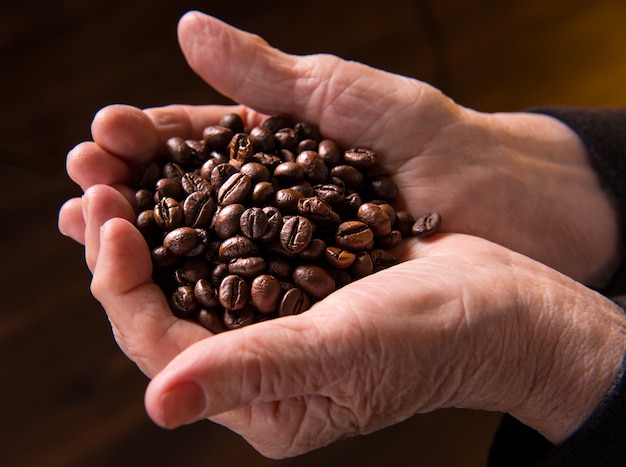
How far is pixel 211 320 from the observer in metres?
1.35

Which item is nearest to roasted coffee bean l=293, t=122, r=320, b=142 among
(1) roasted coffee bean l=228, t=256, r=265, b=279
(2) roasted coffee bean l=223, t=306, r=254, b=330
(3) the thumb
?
(1) roasted coffee bean l=228, t=256, r=265, b=279

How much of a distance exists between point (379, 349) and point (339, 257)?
1.18 feet

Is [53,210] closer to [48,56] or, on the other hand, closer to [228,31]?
[48,56]

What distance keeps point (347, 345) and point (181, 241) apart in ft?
1.66

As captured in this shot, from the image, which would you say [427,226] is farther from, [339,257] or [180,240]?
[180,240]

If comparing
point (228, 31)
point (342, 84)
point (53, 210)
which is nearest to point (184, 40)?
point (228, 31)

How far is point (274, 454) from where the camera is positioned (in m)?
1.33

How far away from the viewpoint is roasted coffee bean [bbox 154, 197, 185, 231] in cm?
148

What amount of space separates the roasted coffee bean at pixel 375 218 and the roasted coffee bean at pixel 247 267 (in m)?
0.30

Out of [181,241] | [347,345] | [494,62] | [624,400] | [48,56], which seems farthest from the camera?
[494,62]

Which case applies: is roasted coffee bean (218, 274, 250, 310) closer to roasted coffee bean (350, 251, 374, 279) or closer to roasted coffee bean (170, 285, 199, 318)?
roasted coffee bean (170, 285, 199, 318)

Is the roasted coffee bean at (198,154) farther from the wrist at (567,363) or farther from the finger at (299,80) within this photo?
the wrist at (567,363)

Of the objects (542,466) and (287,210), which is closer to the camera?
(542,466)

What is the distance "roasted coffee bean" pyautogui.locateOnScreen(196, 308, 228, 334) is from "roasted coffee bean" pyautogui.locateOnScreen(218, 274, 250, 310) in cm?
3
